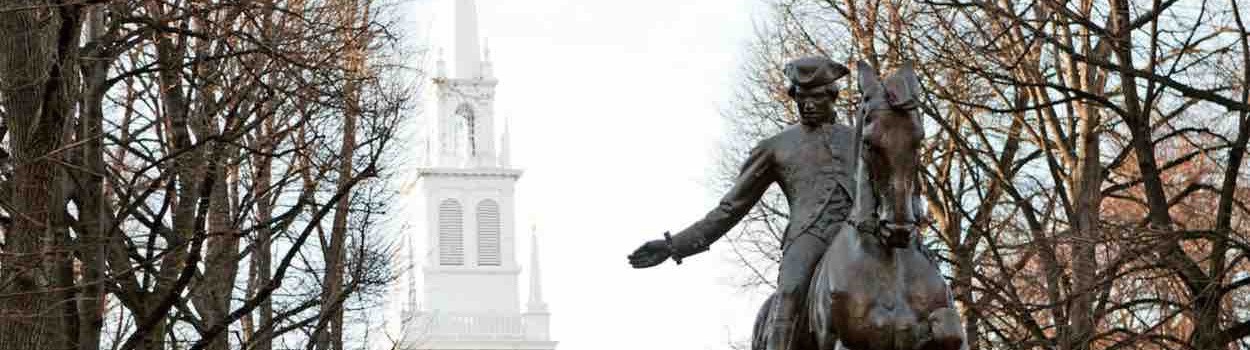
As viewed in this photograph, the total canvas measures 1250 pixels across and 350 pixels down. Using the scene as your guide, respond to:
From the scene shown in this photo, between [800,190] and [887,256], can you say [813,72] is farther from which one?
[887,256]

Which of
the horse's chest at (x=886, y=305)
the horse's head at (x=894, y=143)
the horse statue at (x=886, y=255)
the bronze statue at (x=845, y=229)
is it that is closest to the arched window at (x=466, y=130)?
the bronze statue at (x=845, y=229)

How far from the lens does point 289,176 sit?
27.6 m

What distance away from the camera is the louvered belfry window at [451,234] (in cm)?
13312

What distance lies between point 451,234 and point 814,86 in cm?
12086

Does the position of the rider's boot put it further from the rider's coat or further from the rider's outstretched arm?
the rider's outstretched arm

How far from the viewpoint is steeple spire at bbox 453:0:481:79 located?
406 feet

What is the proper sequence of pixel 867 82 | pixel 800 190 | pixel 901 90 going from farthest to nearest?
pixel 800 190, pixel 867 82, pixel 901 90

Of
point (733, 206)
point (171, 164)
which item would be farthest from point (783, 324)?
point (171, 164)

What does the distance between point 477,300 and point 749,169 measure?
118577 millimetres

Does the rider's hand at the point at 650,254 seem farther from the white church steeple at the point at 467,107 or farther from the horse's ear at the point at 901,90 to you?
the white church steeple at the point at 467,107

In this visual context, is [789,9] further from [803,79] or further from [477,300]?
[477,300]

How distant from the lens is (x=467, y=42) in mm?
124500

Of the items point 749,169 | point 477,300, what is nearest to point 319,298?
point 749,169

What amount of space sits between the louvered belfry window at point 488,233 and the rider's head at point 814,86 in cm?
11816
